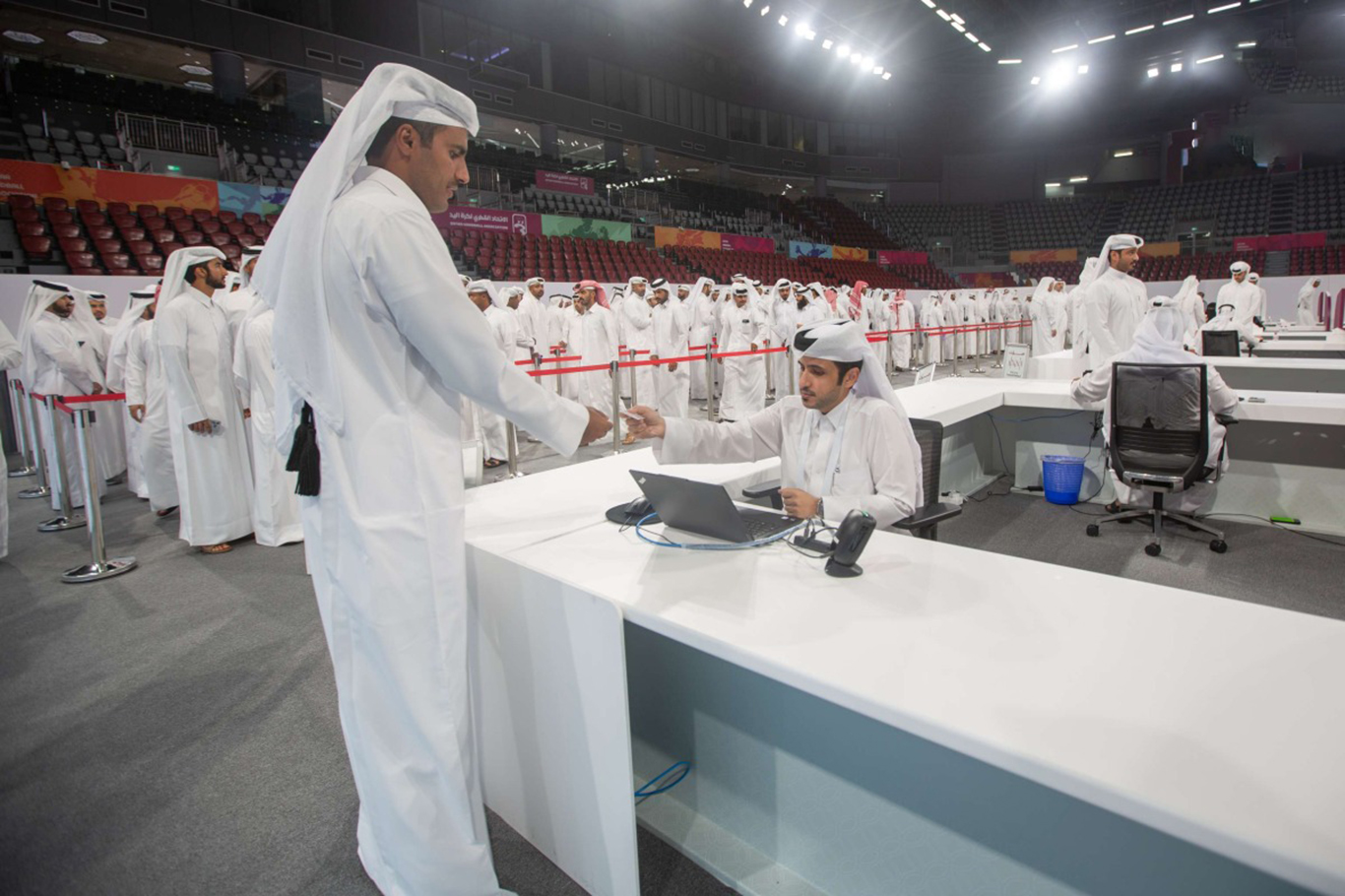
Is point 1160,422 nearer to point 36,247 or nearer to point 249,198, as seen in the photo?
point 36,247

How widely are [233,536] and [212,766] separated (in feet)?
8.75

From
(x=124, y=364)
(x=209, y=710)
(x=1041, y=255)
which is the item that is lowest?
(x=209, y=710)

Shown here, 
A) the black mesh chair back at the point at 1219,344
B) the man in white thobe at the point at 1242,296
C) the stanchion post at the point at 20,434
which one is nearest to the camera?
the black mesh chair back at the point at 1219,344

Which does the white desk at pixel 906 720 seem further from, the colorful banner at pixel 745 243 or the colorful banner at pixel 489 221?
the colorful banner at pixel 745 243

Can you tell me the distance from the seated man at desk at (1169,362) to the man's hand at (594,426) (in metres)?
3.27

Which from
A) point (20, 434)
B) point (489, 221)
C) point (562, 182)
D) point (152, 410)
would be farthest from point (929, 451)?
point (562, 182)

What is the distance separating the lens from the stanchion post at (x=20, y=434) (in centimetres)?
701

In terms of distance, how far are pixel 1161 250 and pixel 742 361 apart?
22.8 meters

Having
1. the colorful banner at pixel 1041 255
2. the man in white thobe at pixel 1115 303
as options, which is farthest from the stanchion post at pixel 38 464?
the colorful banner at pixel 1041 255

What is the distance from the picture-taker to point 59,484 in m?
5.32

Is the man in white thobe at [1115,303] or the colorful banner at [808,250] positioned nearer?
the man in white thobe at [1115,303]

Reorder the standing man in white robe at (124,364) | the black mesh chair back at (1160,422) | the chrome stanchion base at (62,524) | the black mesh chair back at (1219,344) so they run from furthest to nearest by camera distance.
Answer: the black mesh chair back at (1219,344) < the standing man in white robe at (124,364) < the chrome stanchion base at (62,524) < the black mesh chair back at (1160,422)

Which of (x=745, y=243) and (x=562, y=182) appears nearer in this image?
(x=562, y=182)

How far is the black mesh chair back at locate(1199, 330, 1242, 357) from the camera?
236 inches
